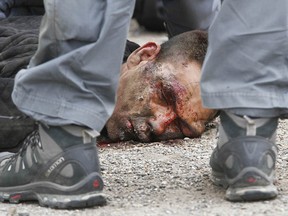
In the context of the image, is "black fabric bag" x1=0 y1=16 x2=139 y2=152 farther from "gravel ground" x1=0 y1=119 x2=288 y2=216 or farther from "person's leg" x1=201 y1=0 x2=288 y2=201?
"person's leg" x1=201 y1=0 x2=288 y2=201

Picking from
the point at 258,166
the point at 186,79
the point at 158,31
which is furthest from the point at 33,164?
the point at 158,31

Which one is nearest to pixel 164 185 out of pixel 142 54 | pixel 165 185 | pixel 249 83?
pixel 165 185

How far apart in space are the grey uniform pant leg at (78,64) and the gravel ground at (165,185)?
0.29 m

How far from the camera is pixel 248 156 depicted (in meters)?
2.39

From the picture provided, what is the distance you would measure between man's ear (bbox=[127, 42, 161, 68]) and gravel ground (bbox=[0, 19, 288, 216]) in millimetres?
384

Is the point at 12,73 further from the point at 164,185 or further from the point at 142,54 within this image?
the point at 164,185

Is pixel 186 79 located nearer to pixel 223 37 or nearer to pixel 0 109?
pixel 0 109

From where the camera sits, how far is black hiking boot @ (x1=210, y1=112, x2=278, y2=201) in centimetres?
239

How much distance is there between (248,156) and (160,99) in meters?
1.10

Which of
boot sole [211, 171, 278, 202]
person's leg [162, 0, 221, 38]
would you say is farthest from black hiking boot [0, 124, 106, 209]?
person's leg [162, 0, 221, 38]

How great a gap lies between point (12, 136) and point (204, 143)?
871mm

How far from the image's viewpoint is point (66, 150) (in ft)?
7.85

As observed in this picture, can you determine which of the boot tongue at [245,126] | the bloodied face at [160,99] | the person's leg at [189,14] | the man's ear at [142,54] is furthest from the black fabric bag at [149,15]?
the boot tongue at [245,126]

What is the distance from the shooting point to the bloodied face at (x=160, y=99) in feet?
11.3
